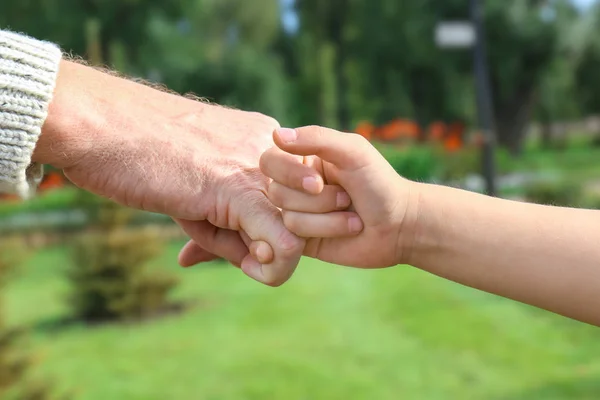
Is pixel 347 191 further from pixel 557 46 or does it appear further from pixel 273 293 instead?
pixel 557 46

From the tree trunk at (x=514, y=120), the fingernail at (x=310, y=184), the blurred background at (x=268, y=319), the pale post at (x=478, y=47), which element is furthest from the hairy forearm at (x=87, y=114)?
the tree trunk at (x=514, y=120)

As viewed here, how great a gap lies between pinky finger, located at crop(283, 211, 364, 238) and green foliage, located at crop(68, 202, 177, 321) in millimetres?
6183

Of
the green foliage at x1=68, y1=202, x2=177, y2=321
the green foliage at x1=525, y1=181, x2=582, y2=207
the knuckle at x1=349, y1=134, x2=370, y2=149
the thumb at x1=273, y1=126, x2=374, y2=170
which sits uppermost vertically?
the green foliage at x1=525, y1=181, x2=582, y2=207

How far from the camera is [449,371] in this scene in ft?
17.5

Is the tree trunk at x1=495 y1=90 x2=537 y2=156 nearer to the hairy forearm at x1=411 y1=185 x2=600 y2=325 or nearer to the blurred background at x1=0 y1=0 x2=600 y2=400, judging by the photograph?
the blurred background at x1=0 y1=0 x2=600 y2=400

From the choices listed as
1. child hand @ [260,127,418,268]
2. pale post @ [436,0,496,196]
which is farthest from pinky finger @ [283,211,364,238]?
pale post @ [436,0,496,196]

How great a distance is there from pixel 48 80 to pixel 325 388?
13.2 ft

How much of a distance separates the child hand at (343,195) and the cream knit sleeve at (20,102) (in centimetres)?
43

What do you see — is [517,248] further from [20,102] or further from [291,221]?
[20,102]

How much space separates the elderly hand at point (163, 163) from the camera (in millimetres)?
1527

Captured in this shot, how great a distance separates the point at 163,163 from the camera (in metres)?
1.56

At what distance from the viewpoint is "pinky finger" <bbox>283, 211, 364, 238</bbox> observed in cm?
146

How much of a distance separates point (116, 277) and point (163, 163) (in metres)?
6.34

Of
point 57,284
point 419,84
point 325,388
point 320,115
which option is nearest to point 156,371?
point 325,388
